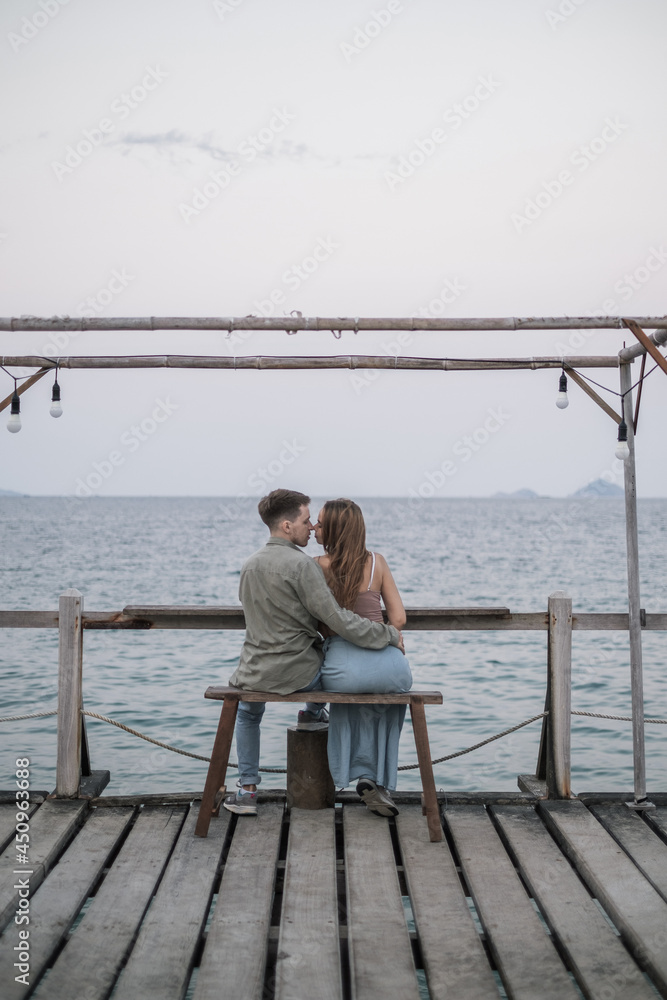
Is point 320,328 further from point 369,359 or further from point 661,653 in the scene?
point 661,653

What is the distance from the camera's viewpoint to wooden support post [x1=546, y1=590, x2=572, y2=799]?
4.82 meters

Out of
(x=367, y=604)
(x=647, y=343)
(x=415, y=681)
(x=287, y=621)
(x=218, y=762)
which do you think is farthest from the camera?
(x=415, y=681)

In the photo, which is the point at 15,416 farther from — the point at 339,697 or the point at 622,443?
the point at 622,443

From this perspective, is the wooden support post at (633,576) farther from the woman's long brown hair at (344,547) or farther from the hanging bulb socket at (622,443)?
the woman's long brown hair at (344,547)

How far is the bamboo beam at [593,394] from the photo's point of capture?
15.7ft

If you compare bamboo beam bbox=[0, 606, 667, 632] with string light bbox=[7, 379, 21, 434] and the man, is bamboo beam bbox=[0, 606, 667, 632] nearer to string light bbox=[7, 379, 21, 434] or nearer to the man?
the man

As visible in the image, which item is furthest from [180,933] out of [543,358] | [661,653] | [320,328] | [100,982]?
[661,653]

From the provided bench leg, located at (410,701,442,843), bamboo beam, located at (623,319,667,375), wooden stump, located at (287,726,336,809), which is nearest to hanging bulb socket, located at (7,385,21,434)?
wooden stump, located at (287,726,336,809)

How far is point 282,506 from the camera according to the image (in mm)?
4500

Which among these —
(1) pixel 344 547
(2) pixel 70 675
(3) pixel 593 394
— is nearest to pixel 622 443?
(3) pixel 593 394

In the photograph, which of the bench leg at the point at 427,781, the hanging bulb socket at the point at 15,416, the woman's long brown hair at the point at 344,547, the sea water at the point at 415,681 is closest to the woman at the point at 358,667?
the woman's long brown hair at the point at 344,547

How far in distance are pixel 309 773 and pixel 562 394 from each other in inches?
93.0

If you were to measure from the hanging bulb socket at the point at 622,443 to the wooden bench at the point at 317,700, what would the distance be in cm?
162

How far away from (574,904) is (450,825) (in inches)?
38.0
